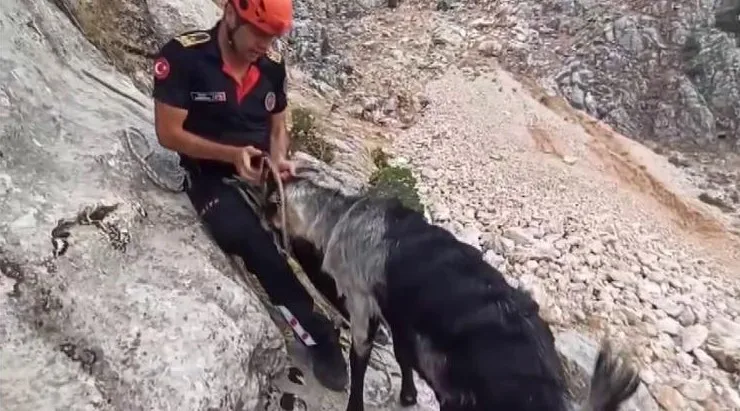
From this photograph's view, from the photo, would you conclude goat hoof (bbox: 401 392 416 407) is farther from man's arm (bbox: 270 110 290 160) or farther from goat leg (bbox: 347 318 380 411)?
man's arm (bbox: 270 110 290 160)

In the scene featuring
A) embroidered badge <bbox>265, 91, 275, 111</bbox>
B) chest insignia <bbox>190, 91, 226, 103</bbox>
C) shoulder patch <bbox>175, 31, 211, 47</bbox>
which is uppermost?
shoulder patch <bbox>175, 31, 211, 47</bbox>

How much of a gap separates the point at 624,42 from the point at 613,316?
23.1ft

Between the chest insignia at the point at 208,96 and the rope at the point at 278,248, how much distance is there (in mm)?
327

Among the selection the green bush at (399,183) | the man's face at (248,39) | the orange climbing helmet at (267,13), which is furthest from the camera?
the green bush at (399,183)

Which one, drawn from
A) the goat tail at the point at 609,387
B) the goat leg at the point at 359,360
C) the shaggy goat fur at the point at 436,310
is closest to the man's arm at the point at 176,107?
the shaggy goat fur at the point at 436,310

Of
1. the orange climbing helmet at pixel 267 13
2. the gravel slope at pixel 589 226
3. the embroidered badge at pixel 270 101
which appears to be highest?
the orange climbing helmet at pixel 267 13

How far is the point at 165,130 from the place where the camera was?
11.5 ft

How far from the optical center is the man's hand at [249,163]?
11.4 ft

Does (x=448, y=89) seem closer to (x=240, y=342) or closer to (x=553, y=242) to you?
(x=553, y=242)

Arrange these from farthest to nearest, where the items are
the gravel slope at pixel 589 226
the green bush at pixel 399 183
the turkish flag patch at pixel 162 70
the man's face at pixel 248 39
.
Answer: the green bush at pixel 399 183 < the gravel slope at pixel 589 226 < the turkish flag patch at pixel 162 70 < the man's face at pixel 248 39

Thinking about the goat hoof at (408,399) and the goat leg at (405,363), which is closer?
the goat leg at (405,363)

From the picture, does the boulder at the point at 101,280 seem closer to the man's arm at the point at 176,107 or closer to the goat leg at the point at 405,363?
the man's arm at the point at 176,107

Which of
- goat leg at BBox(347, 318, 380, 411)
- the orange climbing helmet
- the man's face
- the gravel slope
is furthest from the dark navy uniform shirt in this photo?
the gravel slope

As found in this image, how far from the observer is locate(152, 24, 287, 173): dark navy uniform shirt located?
3473mm
